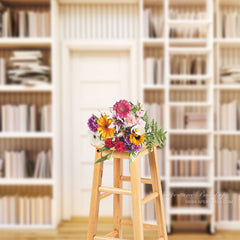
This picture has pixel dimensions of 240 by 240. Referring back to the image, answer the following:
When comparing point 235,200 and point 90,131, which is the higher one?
point 90,131

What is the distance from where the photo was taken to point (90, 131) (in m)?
1.57

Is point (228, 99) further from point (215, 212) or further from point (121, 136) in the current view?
point (121, 136)

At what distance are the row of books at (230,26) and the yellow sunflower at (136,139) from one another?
2.14 m

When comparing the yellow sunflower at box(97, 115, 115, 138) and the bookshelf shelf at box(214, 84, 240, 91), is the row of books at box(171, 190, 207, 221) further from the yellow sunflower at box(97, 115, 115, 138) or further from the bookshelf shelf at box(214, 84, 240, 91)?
the yellow sunflower at box(97, 115, 115, 138)

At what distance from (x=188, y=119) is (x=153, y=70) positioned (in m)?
0.63

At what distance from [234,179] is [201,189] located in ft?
1.19

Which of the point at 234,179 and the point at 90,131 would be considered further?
the point at 234,179

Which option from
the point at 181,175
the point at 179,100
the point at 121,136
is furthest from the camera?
the point at 179,100

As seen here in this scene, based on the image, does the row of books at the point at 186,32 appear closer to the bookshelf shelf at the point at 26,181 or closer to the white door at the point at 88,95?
the white door at the point at 88,95

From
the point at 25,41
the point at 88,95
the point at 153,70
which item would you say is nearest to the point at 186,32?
the point at 153,70

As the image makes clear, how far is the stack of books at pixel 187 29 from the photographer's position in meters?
3.09

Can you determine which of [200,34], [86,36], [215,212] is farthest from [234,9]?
[215,212]

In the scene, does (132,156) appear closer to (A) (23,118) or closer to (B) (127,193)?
(B) (127,193)

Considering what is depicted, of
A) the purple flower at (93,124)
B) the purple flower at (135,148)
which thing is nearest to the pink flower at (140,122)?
the purple flower at (135,148)
